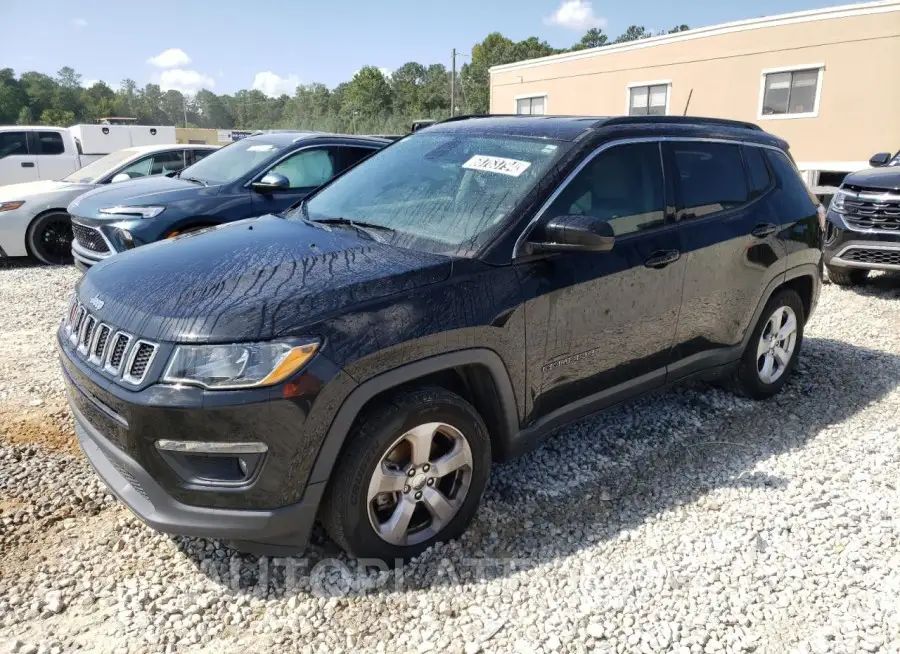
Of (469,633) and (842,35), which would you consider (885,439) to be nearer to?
(469,633)

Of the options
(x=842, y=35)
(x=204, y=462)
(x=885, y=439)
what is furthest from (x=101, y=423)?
(x=842, y=35)

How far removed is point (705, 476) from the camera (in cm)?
355

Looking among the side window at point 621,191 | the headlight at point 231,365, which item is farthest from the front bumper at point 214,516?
the side window at point 621,191

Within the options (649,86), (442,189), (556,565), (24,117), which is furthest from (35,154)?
(24,117)

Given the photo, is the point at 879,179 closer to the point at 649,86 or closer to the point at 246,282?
the point at 246,282

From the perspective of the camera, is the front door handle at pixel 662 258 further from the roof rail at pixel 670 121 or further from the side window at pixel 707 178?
the roof rail at pixel 670 121

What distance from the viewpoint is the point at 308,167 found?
6816 mm

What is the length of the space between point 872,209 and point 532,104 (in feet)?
66.2

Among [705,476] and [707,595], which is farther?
[705,476]

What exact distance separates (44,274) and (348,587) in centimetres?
735

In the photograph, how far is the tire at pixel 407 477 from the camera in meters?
2.46

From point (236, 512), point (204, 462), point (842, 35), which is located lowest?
point (236, 512)

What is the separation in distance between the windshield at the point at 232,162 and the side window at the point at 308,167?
7.3 inches

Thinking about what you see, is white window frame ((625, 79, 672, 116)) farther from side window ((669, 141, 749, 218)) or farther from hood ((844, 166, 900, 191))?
side window ((669, 141, 749, 218))
